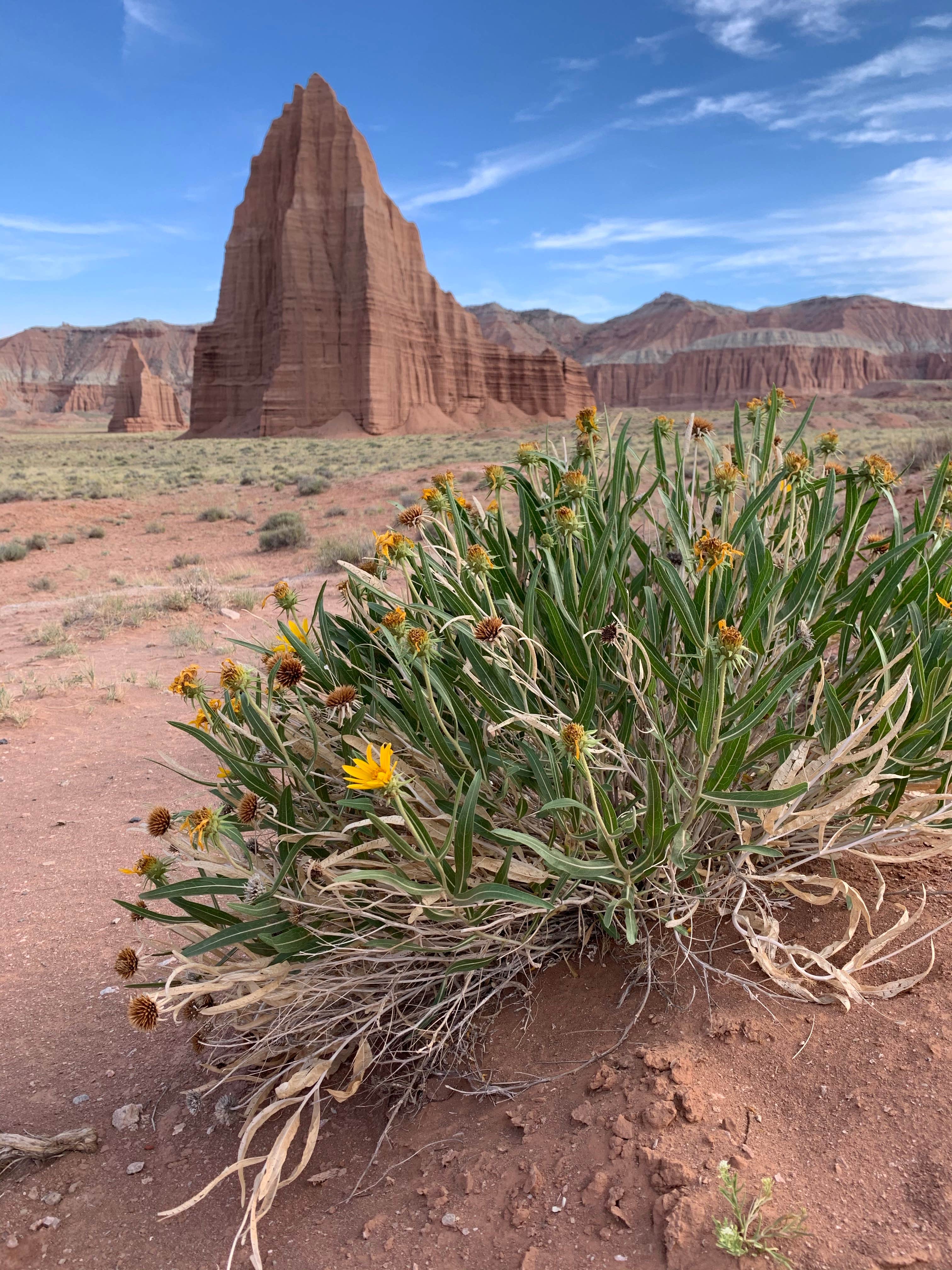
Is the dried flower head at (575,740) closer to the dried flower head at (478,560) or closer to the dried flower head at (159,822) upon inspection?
the dried flower head at (478,560)

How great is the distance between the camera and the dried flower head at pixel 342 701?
1726 mm

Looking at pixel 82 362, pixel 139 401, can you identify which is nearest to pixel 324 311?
pixel 139 401

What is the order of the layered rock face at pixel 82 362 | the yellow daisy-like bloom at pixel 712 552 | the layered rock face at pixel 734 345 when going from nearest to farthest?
1. the yellow daisy-like bloom at pixel 712 552
2. the layered rock face at pixel 734 345
3. the layered rock face at pixel 82 362

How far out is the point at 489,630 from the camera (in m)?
1.64

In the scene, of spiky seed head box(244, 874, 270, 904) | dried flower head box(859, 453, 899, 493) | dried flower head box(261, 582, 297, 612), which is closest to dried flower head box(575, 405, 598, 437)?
dried flower head box(859, 453, 899, 493)

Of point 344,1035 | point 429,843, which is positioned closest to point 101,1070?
point 344,1035

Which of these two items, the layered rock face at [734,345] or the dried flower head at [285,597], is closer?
the dried flower head at [285,597]

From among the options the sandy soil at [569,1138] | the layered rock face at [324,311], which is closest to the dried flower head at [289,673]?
the sandy soil at [569,1138]

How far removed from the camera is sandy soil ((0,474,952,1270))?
1436mm

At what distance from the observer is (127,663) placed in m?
7.05

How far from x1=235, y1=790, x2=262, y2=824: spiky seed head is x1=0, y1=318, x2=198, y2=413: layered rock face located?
351 ft

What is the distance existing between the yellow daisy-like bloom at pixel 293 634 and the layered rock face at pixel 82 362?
106466 mm

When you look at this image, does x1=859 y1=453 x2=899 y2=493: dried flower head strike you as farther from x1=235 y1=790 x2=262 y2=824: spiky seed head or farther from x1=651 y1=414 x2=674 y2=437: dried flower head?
x1=235 y1=790 x2=262 y2=824: spiky seed head

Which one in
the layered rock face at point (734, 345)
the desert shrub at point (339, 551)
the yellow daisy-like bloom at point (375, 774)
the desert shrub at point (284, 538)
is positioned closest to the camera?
the yellow daisy-like bloom at point (375, 774)
